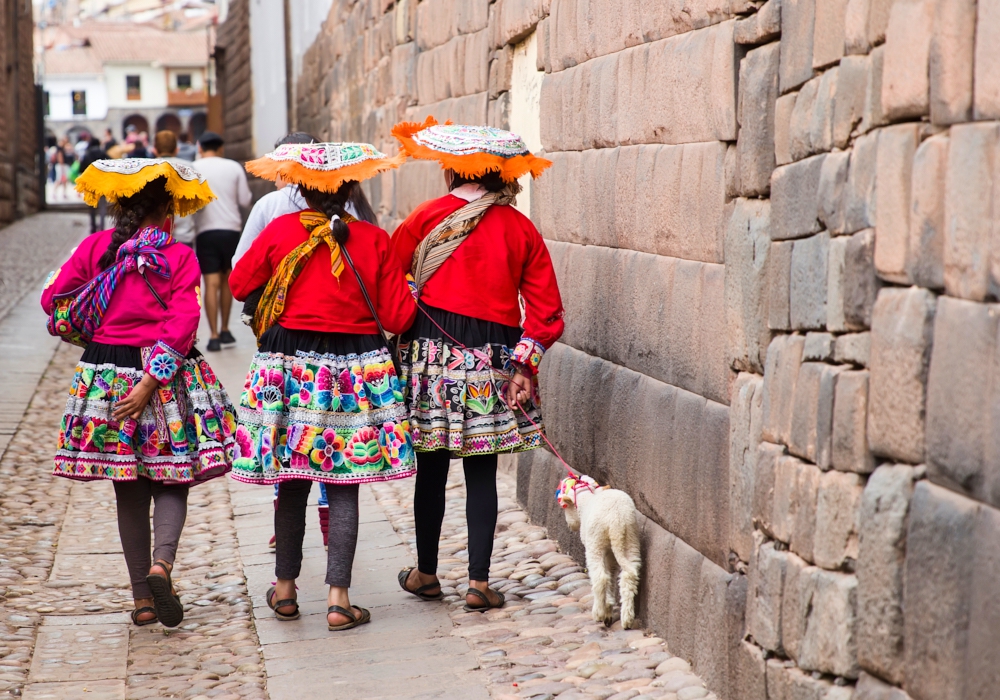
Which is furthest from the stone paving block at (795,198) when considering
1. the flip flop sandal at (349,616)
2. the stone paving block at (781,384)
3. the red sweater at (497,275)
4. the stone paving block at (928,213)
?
the flip flop sandal at (349,616)

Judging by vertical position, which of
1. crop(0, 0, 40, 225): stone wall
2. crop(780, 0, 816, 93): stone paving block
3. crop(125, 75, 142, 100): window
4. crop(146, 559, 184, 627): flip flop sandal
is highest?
crop(125, 75, 142, 100): window

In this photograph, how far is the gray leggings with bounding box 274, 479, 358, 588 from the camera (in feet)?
14.3

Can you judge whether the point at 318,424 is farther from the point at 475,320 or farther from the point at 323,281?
the point at 475,320

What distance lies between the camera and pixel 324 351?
4289 mm

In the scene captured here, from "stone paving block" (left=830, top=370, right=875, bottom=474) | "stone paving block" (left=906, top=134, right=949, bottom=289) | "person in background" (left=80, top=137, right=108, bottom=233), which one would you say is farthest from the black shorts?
"stone paving block" (left=906, top=134, right=949, bottom=289)

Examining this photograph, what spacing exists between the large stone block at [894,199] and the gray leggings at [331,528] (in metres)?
2.27

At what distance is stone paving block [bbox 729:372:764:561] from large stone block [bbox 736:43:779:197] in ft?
1.77

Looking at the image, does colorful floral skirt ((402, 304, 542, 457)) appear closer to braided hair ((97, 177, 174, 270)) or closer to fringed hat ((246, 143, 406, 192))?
fringed hat ((246, 143, 406, 192))

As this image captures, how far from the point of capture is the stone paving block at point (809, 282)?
2.95 meters

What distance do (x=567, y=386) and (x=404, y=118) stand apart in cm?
464

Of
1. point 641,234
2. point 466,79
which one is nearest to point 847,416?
point 641,234

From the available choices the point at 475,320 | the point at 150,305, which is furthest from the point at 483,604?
the point at 150,305

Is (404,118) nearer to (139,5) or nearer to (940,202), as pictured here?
(940,202)

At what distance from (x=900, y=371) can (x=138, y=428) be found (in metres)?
2.81
